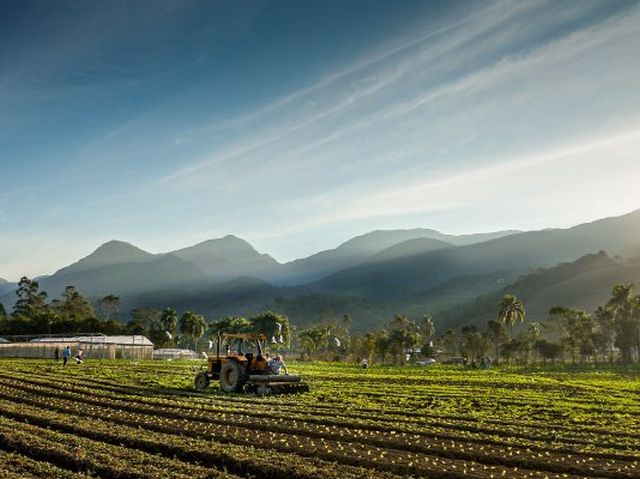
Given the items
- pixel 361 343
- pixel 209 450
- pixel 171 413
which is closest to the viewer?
pixel 209 450

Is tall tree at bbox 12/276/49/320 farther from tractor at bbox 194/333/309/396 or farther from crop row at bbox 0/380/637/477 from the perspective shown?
crop row at bbox 0/380/637/477

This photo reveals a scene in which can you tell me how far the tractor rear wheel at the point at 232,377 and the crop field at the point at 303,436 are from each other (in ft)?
3.21

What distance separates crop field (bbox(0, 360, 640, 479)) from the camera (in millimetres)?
14156

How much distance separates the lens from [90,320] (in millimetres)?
128500

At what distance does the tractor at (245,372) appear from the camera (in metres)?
29.7

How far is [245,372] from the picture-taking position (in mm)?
30328

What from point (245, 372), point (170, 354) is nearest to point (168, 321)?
point (170, 354)

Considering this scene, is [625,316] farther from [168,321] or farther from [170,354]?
[168,321]

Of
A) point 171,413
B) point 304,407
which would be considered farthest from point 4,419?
point 304,407

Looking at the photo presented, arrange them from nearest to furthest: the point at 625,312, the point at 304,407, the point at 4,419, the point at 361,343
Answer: the point at 4,419
the point at 304,407
the point at 625,312
the point at 361,343

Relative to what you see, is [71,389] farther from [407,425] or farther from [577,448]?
[577,448]

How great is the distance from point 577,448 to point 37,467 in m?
14.5

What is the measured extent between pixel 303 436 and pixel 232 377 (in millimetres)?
12819

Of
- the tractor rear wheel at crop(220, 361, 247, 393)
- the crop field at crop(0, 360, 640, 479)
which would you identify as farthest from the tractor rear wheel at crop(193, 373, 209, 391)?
the crop field at crop(0, 360, 640, 479)
